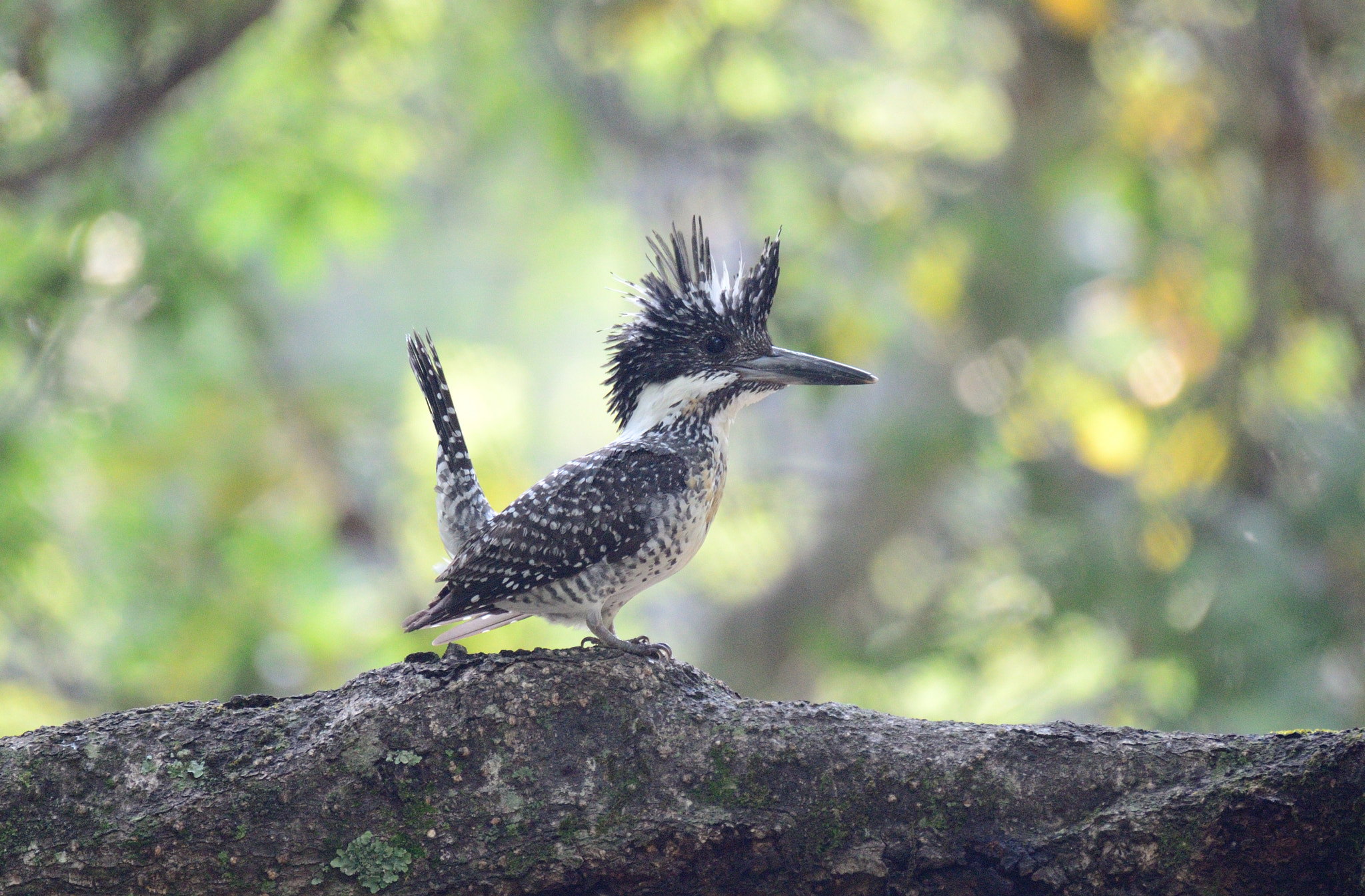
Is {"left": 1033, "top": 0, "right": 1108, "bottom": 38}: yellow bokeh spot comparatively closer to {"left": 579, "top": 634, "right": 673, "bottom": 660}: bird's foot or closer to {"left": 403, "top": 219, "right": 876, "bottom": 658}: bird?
{"left": 403, "top": 219, "right": 876, "bottom": 658}: bird

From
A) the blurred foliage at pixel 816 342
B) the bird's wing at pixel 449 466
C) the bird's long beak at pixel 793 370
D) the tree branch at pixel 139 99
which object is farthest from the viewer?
the blurred foliage at pixel 816 342

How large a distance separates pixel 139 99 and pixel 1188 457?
633 cm

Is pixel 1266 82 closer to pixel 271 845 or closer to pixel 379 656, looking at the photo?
pixel 379 656

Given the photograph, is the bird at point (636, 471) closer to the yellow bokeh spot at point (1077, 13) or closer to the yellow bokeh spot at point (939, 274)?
the yellow bokeh spot at point (1077, 13)

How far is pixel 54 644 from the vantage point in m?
7.95

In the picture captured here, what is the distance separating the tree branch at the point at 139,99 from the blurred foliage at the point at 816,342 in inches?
1.1

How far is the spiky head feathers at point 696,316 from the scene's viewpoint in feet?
13.3

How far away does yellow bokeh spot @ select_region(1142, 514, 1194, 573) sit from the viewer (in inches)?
Result: 285

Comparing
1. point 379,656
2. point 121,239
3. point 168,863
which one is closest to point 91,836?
point 168,863

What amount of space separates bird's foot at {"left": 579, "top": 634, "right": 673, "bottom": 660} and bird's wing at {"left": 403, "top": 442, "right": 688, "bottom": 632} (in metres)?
0.23

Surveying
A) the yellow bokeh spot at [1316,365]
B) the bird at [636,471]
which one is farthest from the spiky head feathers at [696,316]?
the yellow bokeh spot at [1316,365]

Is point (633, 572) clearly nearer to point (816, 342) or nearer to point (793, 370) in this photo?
point (793, 370)

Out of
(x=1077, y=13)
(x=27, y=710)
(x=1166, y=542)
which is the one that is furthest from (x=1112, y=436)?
(x=27, y=710)

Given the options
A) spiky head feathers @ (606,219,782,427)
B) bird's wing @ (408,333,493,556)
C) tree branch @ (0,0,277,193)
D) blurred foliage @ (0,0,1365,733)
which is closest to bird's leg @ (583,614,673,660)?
bird's wing @ (408,333,493,556)
